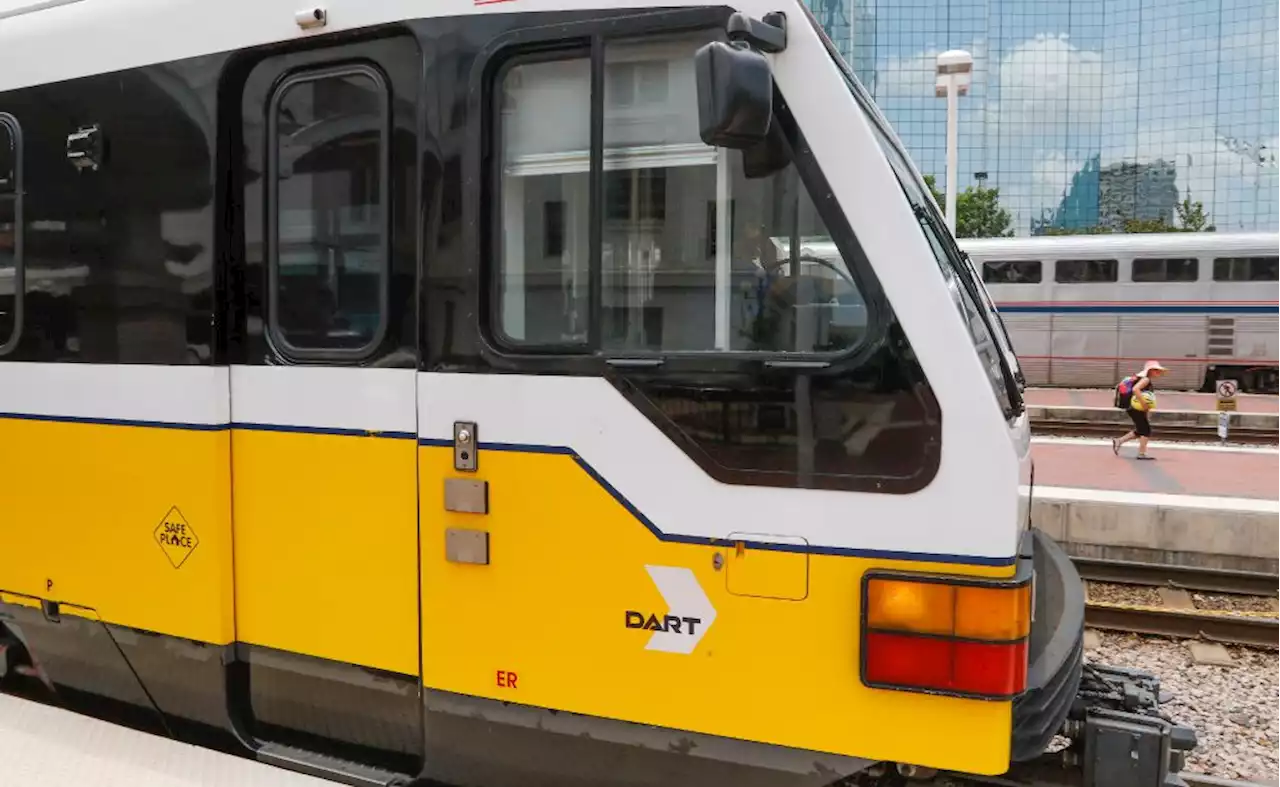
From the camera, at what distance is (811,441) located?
2662 millimetres

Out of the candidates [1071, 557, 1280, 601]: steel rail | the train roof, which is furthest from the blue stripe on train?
[1071, 557, 1280, 601]: steel rail

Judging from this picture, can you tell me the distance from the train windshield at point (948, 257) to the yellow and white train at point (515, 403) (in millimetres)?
57

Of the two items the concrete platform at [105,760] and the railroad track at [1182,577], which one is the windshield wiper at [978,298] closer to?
the concrete platform at [105,760]

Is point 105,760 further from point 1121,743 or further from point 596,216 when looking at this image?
point 1121,743

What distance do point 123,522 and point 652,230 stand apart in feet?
7.96

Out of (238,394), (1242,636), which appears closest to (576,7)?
(238,394)

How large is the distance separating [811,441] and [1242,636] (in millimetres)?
5319

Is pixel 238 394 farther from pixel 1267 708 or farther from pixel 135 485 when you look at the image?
pixel 1267 708

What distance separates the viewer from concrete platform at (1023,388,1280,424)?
18.4 metres

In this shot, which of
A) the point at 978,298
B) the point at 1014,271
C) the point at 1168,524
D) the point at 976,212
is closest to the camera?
the point at 978,298

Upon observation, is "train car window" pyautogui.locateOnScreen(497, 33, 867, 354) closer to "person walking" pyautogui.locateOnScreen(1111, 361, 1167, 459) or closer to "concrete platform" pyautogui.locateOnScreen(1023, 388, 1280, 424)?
"person walking" pyautogui.locateOnScreen(1111, 361, 1167, 459)

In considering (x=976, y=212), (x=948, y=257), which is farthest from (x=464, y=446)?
(x=976, y=212)

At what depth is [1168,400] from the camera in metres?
20.0

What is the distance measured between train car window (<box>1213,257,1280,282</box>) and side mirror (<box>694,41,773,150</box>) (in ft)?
74.4
